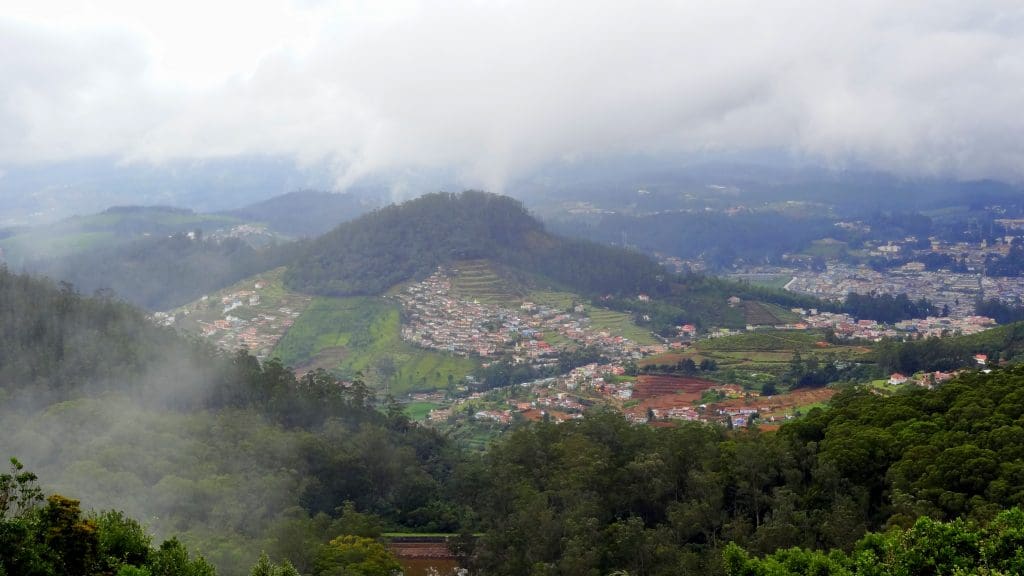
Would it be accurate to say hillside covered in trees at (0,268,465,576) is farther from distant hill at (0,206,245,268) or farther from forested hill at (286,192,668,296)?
distant hill at (0,206,245,268)

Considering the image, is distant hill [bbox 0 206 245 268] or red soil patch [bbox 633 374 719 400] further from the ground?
distant hill [bbox 0 206 245 268]

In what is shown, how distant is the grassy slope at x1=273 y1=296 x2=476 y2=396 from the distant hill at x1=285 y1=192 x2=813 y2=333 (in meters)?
4.70

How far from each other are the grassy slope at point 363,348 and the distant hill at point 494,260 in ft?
15.4

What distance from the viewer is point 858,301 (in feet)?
241

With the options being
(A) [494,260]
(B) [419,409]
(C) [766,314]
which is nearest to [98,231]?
(A) [494,260]

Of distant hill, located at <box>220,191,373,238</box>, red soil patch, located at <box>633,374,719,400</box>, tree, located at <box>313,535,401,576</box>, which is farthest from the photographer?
distant hill, located at <box>220,191,373,238</box>

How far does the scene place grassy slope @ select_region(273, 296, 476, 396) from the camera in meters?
51.8

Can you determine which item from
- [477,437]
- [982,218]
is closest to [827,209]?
Result: [982,218]

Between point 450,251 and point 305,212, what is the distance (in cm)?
8431

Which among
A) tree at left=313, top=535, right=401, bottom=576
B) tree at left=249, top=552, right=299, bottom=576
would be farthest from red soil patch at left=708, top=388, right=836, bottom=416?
tree at left=249, top=552, right=299, bottom=576

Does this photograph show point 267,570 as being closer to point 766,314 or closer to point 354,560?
point 354,560

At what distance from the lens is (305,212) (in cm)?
15000

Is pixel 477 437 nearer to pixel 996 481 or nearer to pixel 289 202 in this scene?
pixel 996 481

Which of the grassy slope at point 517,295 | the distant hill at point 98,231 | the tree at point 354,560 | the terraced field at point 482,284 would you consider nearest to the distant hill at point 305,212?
the distant hill at point 98,231
